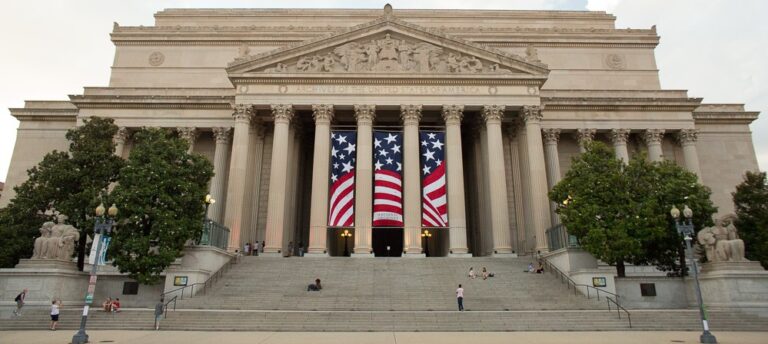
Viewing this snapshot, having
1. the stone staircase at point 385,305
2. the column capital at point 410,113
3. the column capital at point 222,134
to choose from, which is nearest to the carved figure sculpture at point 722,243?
the stone staircase at point 385,305

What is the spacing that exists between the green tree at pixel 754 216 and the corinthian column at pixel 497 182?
13.6m

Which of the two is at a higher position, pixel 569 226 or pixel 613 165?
pixel 613 165

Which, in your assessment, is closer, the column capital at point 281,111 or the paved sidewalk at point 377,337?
the paved sidewalk at point 377,337

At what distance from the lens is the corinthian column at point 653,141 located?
37438 mm

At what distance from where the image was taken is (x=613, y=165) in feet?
83.3

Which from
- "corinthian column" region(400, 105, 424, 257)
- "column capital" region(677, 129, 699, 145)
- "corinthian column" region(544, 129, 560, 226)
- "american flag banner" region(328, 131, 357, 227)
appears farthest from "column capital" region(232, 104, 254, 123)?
"column capital" region(677, 129, 699, 145)

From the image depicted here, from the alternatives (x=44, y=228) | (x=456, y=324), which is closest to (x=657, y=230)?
(x=456, y=324)

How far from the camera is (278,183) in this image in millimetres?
31984

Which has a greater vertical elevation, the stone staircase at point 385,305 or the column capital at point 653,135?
the column capital at point 653,135

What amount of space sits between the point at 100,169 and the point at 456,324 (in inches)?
827

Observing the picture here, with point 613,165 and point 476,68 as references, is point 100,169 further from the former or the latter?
point 613,165

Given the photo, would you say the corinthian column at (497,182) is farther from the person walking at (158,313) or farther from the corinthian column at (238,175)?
the person walking at (158,313)

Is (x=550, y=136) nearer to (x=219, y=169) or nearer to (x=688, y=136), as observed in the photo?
(x=688, y=136)

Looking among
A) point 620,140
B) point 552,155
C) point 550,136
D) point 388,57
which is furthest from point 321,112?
point 620,140
